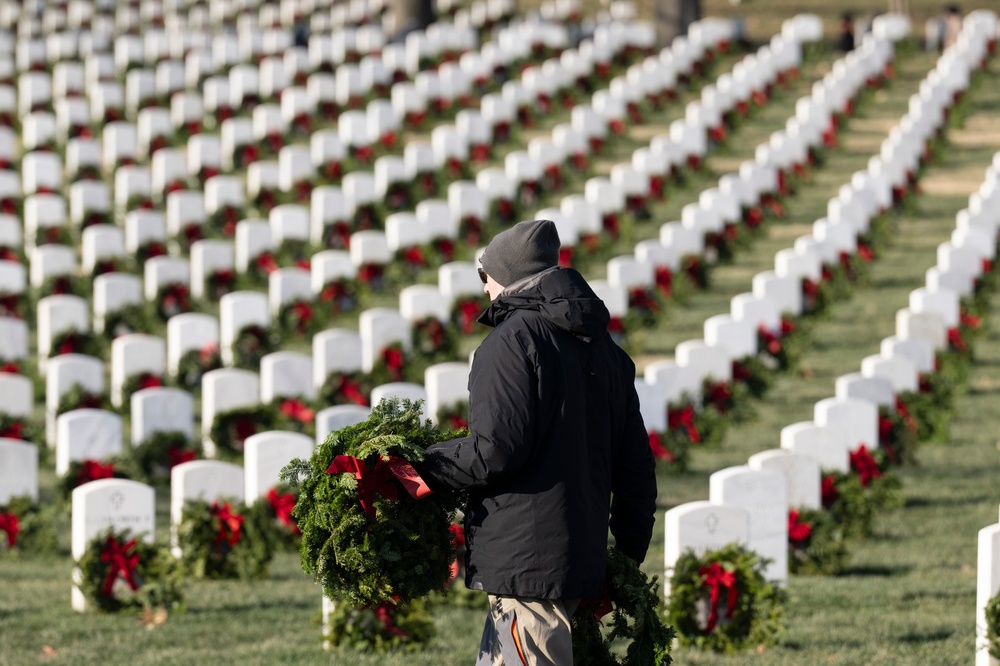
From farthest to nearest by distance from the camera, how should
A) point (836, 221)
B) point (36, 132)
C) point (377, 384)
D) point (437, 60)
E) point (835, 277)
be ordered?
point (437, 60) → point (36, 132) → point (836, 221) → point (835, 277) → point (377, 384)

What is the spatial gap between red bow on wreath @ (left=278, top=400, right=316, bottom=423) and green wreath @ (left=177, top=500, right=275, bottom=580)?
7.58ft

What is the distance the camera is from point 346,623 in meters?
6.62

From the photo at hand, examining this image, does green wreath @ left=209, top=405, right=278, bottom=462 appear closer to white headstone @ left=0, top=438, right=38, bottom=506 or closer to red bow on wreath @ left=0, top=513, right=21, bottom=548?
white headstone @ left=0, top=438, right=38, bottom=506

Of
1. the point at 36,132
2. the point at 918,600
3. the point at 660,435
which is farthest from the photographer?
the point at 36,132

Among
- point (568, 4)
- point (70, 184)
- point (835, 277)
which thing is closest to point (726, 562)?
point (835, 277)

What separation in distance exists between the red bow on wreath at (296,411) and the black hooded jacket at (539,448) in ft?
19.6

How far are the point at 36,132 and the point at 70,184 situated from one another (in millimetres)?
1629

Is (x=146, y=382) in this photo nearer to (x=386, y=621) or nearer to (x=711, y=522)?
(x=386, y=621)

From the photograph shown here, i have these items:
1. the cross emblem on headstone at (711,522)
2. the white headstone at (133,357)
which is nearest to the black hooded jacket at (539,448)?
the cross emblem on headstone at (711,522)

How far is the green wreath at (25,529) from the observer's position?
848 centimetres

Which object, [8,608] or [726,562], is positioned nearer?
[726,562]

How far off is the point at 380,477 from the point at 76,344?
8303 millimetres

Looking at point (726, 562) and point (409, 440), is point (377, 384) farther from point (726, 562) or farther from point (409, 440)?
point (409, 440)

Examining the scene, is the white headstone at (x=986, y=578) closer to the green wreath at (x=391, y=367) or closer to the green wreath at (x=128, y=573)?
the green wreath at (x=128, y=573)
